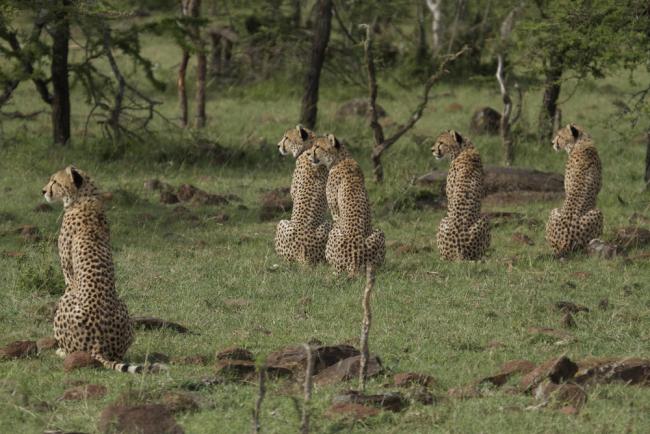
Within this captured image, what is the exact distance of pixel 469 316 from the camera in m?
8.96

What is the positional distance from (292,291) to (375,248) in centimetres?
86

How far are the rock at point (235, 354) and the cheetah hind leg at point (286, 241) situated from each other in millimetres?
3336

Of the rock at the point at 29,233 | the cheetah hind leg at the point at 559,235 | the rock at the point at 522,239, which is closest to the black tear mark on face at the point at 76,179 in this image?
the rock at the point at 29,233

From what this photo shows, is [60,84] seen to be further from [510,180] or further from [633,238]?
[633,238]

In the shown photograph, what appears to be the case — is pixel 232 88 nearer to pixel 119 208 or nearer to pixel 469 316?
pixel 119 208

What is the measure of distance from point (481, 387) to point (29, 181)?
28.7ft

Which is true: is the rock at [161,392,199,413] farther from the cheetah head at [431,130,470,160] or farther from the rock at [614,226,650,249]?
the rock at [614,226,650,249]

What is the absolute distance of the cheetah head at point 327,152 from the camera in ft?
35.3

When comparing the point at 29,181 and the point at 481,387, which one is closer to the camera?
the point at 481,387

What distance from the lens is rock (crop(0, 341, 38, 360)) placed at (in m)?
7.50

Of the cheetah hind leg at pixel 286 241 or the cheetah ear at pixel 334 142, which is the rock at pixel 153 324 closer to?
the cheetah hind leg at pixel 286 241

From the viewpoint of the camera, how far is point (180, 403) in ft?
20.9

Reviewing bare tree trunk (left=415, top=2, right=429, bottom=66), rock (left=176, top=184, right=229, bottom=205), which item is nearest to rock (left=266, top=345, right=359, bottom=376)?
rock (left=176, top=184, right=229, bottom=205)

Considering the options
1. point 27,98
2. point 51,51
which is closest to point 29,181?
point 51,51
